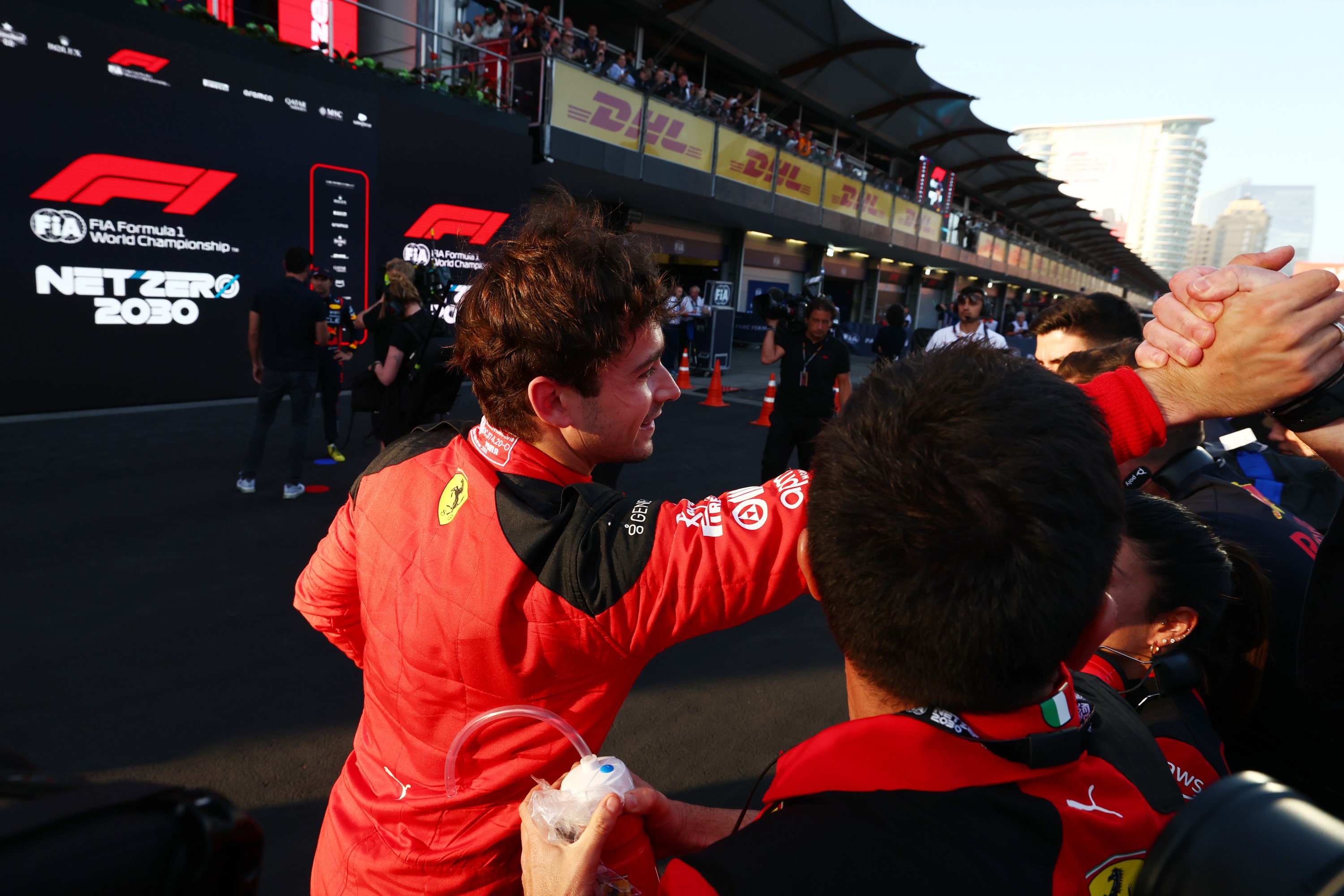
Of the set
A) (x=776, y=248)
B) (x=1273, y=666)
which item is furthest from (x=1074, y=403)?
(x=776, y=248)

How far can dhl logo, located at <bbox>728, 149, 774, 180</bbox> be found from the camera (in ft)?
59.2

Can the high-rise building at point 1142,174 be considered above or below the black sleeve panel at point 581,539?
above

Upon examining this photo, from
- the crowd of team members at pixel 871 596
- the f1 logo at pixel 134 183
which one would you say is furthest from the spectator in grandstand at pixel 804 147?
the crowd of team members at pixel 871 596

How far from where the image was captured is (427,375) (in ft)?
16.9

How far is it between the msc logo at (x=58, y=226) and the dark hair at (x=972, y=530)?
9.95m

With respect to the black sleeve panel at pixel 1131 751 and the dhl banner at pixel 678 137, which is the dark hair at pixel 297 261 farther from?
the dhl banner at pixel 678 137

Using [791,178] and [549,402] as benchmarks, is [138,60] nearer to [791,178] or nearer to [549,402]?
[549,402]

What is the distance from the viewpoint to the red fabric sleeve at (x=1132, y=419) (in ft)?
3.38

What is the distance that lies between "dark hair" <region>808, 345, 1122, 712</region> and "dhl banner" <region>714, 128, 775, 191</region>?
58.4ft

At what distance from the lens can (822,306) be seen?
20.5 feet

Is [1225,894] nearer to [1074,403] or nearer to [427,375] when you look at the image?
[1074,403]

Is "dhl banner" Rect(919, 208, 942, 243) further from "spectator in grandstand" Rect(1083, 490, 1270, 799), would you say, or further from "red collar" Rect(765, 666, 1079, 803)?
→ "red collar" Rect(765, 666, 1079, 803)

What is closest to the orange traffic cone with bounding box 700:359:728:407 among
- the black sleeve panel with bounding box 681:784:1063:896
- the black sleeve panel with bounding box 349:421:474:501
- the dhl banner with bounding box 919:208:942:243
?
the black sleeve panel with bounding box 349:421:474:501

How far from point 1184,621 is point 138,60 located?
1074 centimetres
